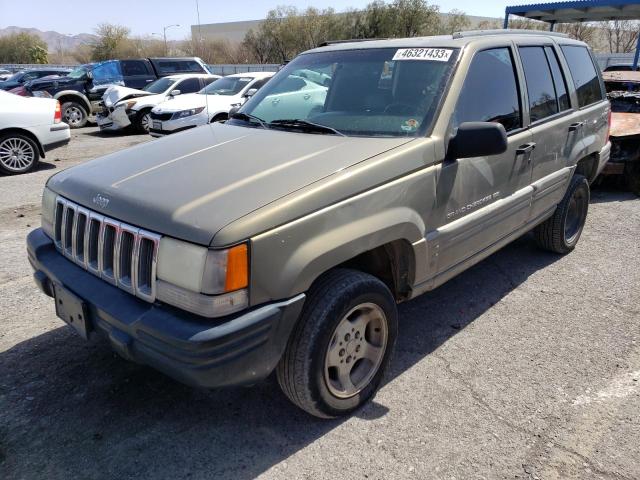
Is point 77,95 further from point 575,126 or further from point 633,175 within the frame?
point 575,126

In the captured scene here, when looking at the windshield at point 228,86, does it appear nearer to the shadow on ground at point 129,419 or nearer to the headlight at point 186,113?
the headlight at point 186,113

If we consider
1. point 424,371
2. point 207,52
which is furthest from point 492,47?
point 207,52

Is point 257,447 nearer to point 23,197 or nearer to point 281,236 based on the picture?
point 281,236

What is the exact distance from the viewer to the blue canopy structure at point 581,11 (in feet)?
45.8

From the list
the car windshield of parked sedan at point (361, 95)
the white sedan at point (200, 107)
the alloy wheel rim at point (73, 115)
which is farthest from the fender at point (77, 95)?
the car windshield of parked sedan at point (361, 95)

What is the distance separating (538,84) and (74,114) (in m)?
14.6

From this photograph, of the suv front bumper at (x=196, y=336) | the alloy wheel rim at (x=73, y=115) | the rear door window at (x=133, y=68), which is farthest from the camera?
the rear door window at (x=133, y=68)

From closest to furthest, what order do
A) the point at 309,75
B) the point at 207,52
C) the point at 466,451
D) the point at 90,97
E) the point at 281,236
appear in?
the point at 281,236, the point at 466,451, the point at 309,75, the point at 90,97, the point at 207,52

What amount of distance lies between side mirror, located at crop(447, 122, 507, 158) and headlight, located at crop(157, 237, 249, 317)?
1.44m

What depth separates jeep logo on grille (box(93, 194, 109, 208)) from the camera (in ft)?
8.14

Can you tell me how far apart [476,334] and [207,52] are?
4721cm

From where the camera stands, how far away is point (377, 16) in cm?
3466

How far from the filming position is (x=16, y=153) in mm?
8523

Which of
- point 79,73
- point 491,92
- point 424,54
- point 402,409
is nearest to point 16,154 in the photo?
point 424,54
